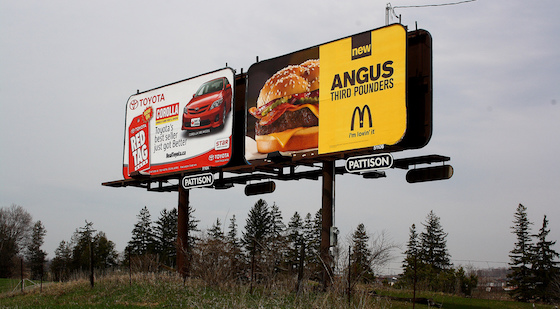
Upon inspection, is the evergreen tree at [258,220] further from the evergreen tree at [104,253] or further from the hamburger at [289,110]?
the hamburger at [289,110]

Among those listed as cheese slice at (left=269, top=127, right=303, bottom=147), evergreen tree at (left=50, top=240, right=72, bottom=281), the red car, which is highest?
the red car

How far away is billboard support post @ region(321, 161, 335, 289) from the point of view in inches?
764

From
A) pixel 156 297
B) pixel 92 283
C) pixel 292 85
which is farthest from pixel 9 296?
pixel 292 85

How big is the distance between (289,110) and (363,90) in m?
3.40

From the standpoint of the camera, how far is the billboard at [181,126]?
25.0 m

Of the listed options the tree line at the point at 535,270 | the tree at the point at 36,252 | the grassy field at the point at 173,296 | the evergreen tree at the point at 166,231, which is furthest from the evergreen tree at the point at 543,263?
the tree at the point at 36,252

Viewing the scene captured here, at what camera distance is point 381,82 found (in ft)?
61.1

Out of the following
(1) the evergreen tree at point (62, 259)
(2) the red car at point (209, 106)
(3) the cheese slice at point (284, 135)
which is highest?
(2) the red car at point (209, 106)

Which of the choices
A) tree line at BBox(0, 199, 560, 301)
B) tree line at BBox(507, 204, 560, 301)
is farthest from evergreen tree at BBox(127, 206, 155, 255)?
tree line at BBox(507, 204, 560, 301)

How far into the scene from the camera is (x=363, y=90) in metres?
19.1

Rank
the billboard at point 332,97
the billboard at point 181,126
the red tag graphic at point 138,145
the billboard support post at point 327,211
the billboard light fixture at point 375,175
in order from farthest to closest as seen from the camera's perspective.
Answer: the red tag graphic at point 138,145 → the billboard at point 181,126 → the billboard light fixture at point 375,175 → the billboard support post at point 327,211 → the billboard at point 332,97

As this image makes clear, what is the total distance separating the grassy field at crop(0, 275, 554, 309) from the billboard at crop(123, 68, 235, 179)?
537cm

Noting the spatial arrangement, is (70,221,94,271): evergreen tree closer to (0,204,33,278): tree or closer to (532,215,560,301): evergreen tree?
(0,204,33,278): tree

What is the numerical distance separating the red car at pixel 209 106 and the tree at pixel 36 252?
196ft
